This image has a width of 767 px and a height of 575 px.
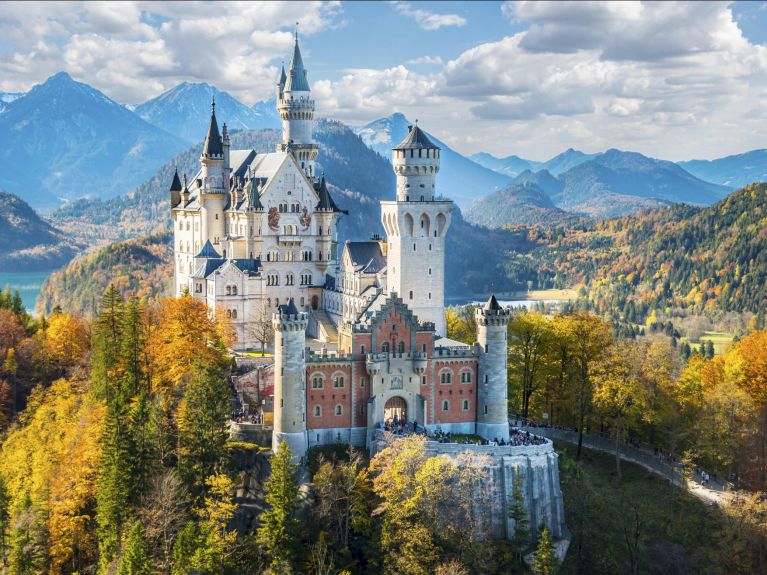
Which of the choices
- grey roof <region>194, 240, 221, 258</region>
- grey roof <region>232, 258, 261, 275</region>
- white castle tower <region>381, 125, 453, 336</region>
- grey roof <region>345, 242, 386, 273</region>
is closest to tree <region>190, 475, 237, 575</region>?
white castle tower <region>381, 125, 453, 336</region>

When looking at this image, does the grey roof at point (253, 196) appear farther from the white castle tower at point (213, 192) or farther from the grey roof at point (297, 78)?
the grey roof at point (297, 78)

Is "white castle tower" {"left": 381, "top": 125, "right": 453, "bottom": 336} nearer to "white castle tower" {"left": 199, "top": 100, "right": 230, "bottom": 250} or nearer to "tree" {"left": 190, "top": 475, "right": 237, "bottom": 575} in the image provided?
"white castle tower" {"left": 199, "top": 100, "right": 230, "bottom": 250}

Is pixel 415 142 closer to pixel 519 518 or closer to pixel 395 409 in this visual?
pixel 395 409

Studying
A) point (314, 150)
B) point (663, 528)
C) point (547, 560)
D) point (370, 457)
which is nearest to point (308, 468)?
point (370, 457)

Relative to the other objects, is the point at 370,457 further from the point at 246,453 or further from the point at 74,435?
the point at 74,435

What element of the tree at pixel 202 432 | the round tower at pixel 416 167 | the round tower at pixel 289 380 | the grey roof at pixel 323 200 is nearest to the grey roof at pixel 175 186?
the grey roof at pixel 323 200

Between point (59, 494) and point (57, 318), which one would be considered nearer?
point (59, 494)

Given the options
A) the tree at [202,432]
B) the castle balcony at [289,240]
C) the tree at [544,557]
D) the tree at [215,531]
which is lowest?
the tree at [544,557]
